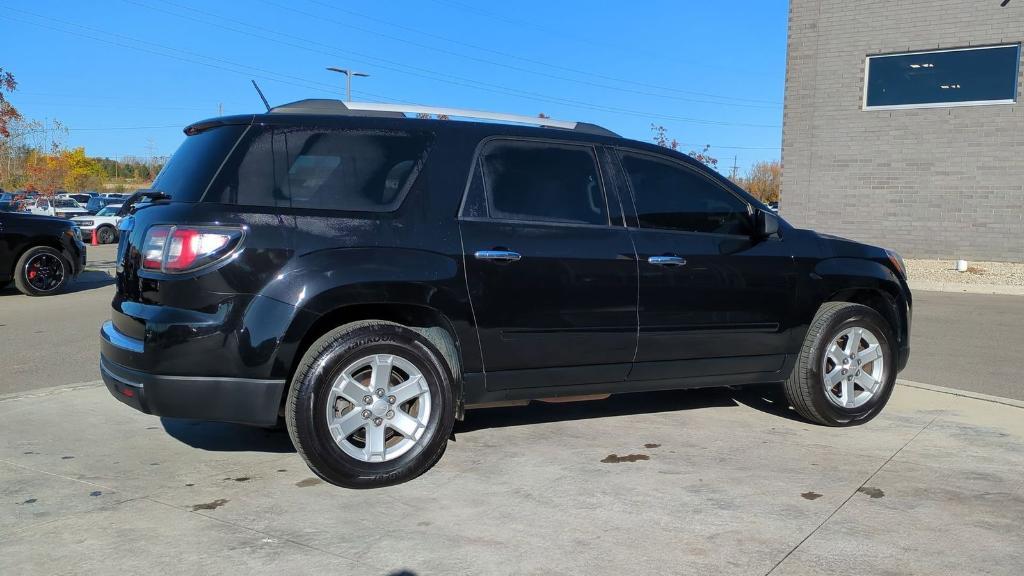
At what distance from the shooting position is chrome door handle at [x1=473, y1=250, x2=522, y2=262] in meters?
4.32

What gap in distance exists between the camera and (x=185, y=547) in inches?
133

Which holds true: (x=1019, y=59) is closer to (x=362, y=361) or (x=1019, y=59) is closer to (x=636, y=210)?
(x=636, y=210)

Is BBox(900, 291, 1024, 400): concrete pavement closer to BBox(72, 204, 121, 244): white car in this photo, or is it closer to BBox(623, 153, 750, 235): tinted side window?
BBox(623, 153, 750, 235): tinted side window

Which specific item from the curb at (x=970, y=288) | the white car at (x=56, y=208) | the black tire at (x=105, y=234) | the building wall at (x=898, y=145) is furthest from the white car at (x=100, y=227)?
the curb at (x=970, y=288)

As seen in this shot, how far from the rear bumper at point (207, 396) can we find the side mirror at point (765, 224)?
9.76 ft

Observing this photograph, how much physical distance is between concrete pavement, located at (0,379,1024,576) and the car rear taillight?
43.5 inches

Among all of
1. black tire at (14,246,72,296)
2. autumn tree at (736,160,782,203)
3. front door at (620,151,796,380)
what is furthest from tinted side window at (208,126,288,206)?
autumn tree at (736,160,782,203)

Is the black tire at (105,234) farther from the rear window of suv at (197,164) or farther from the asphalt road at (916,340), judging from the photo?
the rear window of suv at (197,164)

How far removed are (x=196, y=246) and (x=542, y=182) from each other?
6.10 ft

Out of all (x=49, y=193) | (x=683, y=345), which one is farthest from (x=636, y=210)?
(x=49, y=193)

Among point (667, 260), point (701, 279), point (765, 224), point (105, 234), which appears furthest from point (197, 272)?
point (105, 234)

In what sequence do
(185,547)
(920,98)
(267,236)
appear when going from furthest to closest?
(920,98), (267,236), (185,547)

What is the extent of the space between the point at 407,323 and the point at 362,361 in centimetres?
39

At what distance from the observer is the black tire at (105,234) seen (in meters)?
28.8
